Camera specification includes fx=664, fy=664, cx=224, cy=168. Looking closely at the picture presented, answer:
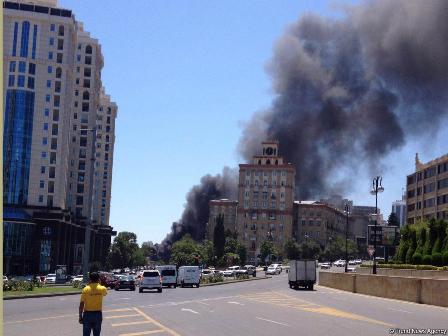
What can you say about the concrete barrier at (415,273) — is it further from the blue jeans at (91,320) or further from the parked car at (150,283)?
the blue jeans at (91,320)

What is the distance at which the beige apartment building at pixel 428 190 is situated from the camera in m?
105

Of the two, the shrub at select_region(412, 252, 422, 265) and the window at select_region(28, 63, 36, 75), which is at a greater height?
the window at select_region(28, 63, 36, 75)

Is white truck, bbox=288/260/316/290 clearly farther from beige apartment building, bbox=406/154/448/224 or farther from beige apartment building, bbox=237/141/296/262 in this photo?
beige apartment building, bbox=237/141/296/262

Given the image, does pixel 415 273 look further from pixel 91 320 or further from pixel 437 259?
pixel 91 320

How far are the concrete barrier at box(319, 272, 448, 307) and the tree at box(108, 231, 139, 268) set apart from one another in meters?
86.5

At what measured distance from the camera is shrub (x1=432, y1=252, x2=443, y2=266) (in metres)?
51.5

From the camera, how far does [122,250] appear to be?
139125 mm

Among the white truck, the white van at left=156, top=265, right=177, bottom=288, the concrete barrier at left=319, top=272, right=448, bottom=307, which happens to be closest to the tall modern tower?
the white van at left=156, top=265, right=177, bottom=288

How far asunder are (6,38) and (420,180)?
74.4 meters

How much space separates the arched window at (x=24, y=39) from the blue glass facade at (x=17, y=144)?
23.6 ft

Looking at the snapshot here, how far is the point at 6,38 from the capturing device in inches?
4309

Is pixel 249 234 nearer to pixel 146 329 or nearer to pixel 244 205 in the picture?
pixel 244 205

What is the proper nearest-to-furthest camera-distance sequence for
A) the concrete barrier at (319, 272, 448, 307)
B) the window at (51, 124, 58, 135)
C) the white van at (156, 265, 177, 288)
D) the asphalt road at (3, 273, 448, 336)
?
the asphalt road at (3, 273, 448, 336)
the concrete barrier at (319, 272, 448, 307)
the white van at (156, 265, 177, 288)
the window at (51, 124, 58, 135)

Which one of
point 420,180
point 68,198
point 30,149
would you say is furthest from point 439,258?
point 68,198
